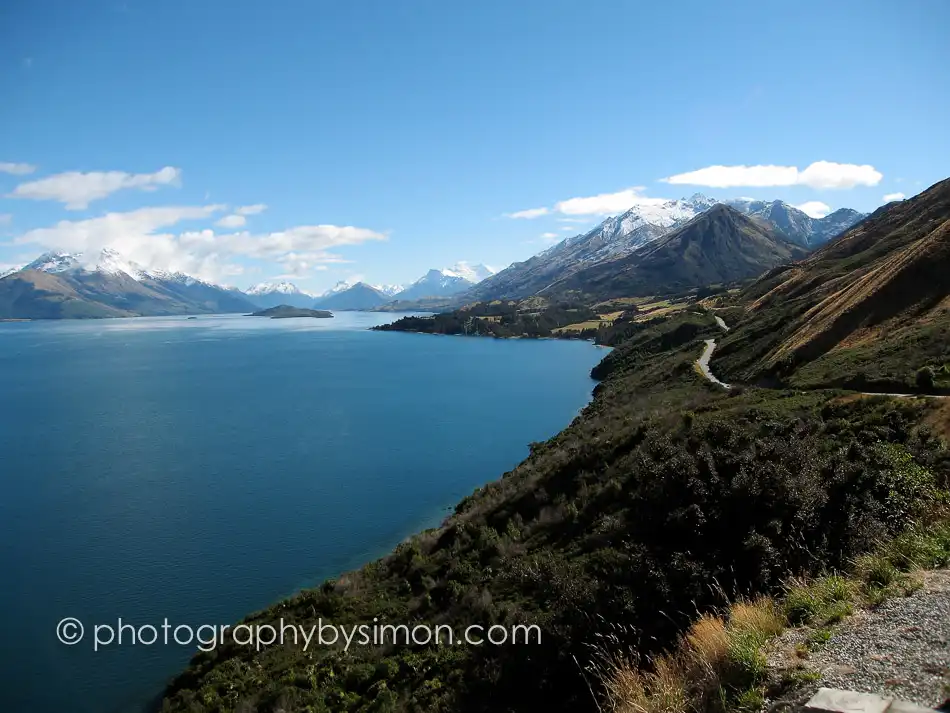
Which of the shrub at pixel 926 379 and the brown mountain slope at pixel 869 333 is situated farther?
the brown mountain slope at pixel 869 333

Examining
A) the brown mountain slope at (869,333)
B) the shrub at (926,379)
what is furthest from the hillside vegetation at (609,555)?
the shrub at (926,379)

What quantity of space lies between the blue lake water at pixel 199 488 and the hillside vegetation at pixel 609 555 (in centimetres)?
681

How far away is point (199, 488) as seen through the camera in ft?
158

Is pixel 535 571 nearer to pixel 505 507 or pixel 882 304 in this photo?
pixel 505 507

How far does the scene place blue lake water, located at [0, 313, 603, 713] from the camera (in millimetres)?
28578

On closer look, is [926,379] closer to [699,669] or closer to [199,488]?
[699,669]

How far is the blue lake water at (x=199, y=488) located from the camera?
2858cm

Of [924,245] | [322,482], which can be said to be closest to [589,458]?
[322,482]


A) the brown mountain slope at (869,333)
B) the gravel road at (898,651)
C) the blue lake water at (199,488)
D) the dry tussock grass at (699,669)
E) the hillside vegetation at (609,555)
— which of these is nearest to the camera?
the gravel road at (898,651)

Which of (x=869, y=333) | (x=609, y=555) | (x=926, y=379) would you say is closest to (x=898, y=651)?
(x=609, y=555)

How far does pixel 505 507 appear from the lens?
29844 mm

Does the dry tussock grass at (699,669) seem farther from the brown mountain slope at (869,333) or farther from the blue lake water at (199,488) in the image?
the brown mountain slope at (869,333)

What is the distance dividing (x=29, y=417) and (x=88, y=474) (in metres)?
36.2

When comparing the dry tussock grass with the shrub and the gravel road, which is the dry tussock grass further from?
the shrub
